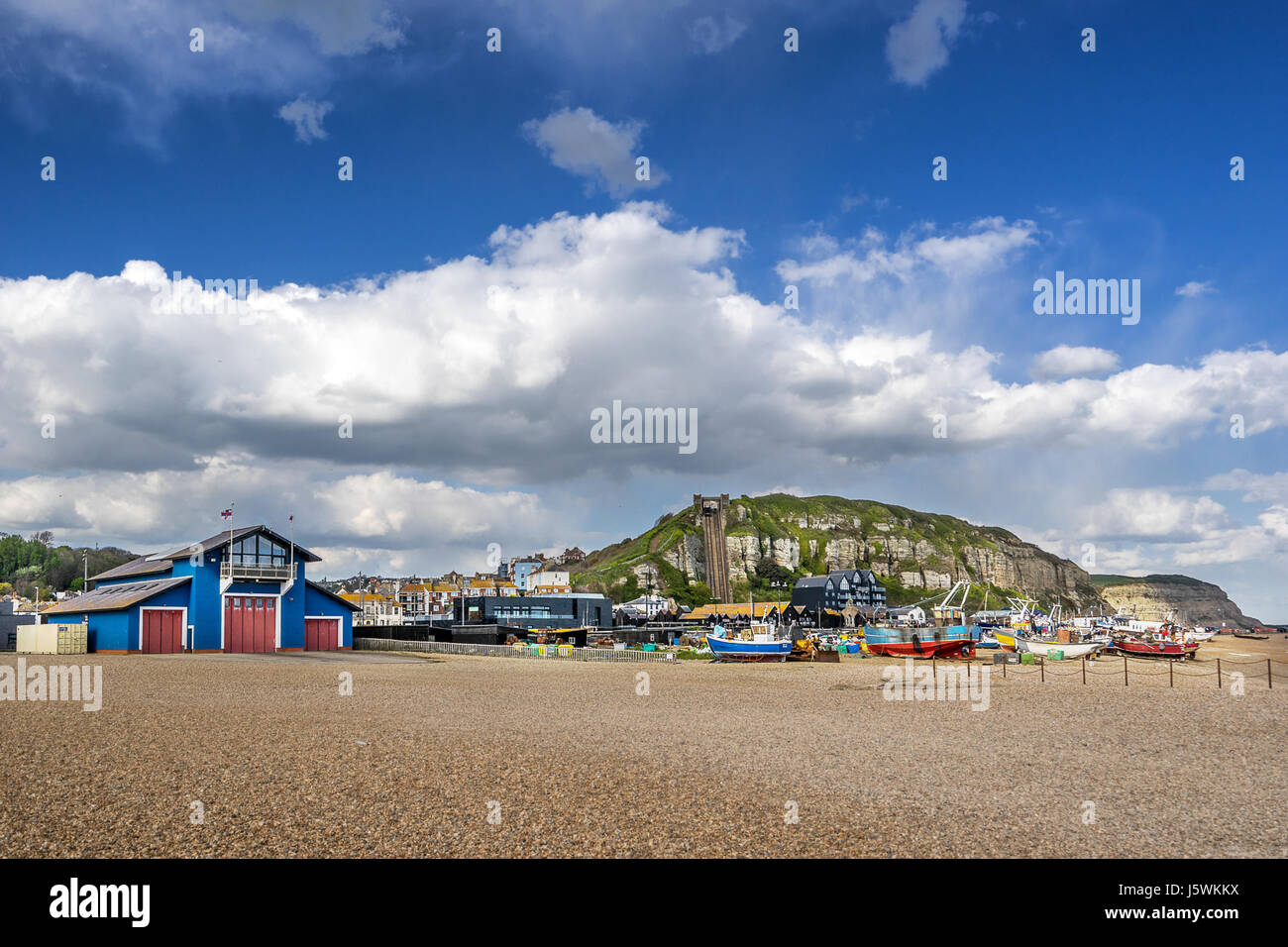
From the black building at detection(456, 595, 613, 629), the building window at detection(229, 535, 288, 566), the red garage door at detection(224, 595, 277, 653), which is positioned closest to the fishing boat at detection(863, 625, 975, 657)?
the red garage door at detection(224, 595, 277, 653)

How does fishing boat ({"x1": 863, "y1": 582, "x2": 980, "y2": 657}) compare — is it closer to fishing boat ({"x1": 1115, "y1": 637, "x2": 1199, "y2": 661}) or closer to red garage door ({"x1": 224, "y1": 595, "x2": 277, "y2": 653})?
fishing boat ({"x1": 1115, "y1": 637, "x2": 1199, "y2": 661})

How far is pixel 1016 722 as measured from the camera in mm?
23516

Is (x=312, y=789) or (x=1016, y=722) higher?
(x=312, y=789)

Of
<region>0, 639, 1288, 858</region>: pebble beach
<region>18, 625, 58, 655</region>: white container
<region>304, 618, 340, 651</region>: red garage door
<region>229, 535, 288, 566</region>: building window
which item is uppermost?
<region>229, 535, 288, 566</region>: building window

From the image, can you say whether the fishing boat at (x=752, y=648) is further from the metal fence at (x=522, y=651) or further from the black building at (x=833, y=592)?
the black building at (x=833, y=592)

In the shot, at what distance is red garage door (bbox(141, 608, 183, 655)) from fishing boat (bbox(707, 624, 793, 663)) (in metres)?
35.1

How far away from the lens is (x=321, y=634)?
58.6 metres

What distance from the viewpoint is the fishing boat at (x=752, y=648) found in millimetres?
58688

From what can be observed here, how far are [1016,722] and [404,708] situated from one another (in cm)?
1748

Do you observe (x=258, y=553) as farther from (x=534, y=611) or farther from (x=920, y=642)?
(x=534, y=611)

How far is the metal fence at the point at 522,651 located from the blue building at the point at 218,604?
5.96 m

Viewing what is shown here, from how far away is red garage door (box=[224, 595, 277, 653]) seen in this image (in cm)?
5328
